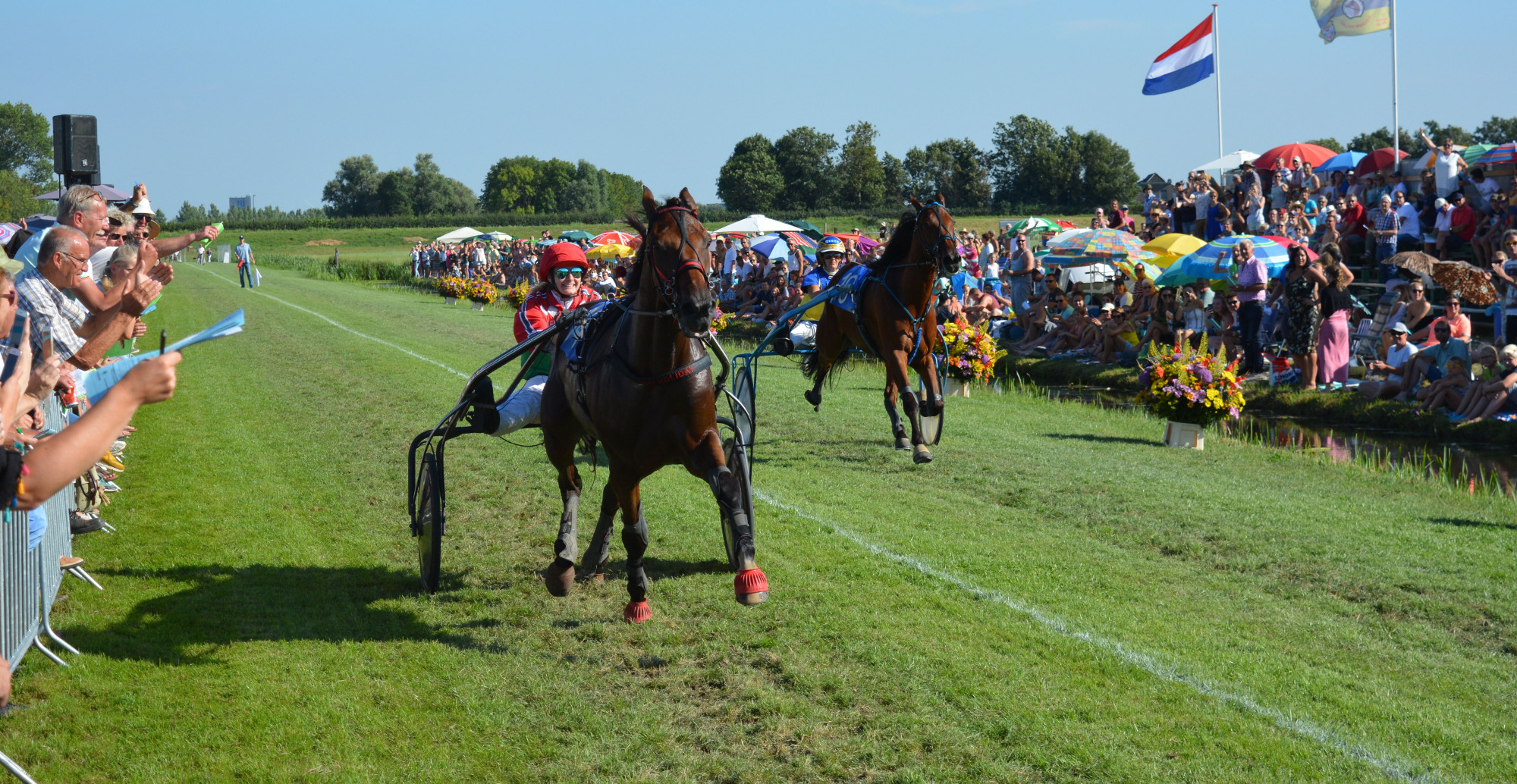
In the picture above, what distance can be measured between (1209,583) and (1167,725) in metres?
2.27

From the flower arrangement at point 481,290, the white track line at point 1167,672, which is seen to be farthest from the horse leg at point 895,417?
the flower arrangement at point 481,290

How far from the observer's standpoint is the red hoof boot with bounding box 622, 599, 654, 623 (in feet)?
17.9

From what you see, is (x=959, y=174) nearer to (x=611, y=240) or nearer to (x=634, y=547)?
(x=611, y=240)

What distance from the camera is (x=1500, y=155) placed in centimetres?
1568

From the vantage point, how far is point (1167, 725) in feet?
14.1

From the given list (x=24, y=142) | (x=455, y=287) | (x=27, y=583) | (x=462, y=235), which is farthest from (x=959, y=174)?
(x=24, y=142)

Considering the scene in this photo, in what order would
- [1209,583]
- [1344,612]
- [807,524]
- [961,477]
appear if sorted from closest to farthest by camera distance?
[1344,612] → [1209,583] → [807,524] → [961,477]

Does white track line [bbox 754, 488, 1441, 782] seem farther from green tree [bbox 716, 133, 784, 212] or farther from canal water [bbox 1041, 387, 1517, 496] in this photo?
→ green tree [bbox 716, 133, 784, 212]

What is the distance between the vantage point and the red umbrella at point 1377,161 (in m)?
19.1

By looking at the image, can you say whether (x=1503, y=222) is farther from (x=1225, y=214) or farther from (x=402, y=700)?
(x=402, y=700)

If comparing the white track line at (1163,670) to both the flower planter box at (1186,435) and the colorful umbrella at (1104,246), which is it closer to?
the flower planter box at (1186,435)

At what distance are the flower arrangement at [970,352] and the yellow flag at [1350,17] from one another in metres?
11.4

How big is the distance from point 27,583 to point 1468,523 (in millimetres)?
8923

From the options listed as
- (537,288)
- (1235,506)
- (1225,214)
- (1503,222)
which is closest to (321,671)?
(537,288)
